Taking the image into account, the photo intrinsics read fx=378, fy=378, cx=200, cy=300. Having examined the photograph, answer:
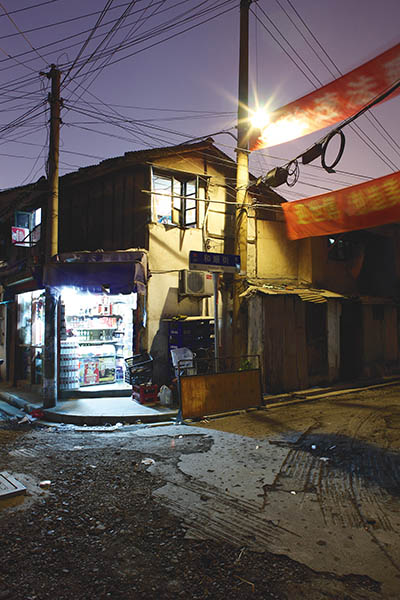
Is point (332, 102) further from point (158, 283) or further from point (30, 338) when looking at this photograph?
point (30, 338)

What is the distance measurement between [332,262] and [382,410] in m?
7.82

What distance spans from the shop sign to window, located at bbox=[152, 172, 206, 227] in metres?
4.66

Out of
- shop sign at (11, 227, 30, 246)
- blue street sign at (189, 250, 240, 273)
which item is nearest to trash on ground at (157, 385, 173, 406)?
blue street sign at (189, 250, 240, 273)

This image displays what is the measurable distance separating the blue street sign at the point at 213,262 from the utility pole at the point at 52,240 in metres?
3.98

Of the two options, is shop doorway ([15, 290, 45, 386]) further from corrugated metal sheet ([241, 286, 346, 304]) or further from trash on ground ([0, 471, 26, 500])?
trash on ground ([0, 471, 26, 500])

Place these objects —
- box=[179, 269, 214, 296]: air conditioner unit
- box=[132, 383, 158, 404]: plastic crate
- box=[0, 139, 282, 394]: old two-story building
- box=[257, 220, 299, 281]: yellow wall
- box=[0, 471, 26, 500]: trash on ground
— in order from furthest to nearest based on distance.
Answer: box=[257, 220, 299, 281]: yellow wall, box=[179, 269, 214, 296]: air conditioner unit, box=[0, 139, 282, 394]: old two-story building, box=[132, 383, 158, 404]: plastic crate, box=[0, 471, 26, 500]: trash on ground

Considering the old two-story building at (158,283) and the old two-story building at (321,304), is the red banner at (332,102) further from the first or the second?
the old two-story building at (321,304)

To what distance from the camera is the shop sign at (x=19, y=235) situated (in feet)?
42.3

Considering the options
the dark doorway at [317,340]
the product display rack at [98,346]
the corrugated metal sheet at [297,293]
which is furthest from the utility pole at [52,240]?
the dark doorway at [317,340]

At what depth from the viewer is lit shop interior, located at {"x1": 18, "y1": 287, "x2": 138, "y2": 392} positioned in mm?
11695

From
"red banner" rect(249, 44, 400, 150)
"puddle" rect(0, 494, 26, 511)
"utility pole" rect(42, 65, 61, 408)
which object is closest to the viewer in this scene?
"puddle" rect(0, 494, 26, 511)

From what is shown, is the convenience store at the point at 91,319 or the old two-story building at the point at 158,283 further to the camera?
the old two-story building at the point at 158,283

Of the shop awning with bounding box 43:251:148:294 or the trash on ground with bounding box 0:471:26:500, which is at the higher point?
the shop awning with bounding box 43:251:148:294

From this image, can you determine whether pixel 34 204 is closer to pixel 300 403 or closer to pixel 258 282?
pixel 258 282
